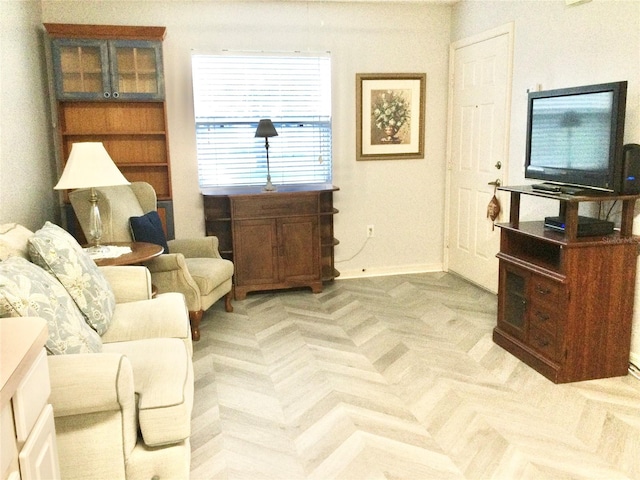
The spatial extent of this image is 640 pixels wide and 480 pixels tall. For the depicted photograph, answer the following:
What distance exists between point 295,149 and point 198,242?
1.25 metres

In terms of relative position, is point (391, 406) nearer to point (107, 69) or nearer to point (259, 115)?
point (259, 115)

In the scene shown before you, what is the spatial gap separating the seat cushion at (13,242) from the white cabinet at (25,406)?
86 cm

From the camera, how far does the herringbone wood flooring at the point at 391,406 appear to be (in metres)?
2.12

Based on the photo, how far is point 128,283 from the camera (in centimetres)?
279

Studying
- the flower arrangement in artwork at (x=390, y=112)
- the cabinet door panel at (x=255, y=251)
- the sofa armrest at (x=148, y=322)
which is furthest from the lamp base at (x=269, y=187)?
the sofa armrest at (x=148, y=322)

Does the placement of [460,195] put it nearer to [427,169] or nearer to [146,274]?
[427,169]

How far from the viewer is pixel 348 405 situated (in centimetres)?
259

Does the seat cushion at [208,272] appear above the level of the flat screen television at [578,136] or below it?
below

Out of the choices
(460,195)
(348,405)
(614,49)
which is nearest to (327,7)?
(460,195)

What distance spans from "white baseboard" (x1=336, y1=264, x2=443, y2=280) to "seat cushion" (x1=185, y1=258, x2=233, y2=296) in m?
1.34

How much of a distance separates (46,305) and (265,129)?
8.41 ft

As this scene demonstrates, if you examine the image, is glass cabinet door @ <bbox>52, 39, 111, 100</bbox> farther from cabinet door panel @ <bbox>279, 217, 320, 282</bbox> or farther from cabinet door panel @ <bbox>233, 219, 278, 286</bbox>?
cabinet door panel @ <bbox>279, 217, 320, 282</bbox>

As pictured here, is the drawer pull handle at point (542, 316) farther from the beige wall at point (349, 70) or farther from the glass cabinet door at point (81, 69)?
the glass cabinet door at point (81, 69)

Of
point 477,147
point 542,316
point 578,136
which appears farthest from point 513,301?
point 477,147
